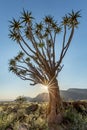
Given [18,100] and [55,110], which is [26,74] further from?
[18,100]

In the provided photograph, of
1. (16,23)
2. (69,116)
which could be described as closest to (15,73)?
(16,23)

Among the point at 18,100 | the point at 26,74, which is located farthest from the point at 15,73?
the point at 18,100

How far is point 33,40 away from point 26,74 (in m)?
3.70

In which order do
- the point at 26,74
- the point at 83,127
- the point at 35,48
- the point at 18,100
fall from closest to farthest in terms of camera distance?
1. the point at 83,127
2. the point at 35,48
3. the point at 26,74
4. the point at 18,100

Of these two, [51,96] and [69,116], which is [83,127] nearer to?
[69,116]

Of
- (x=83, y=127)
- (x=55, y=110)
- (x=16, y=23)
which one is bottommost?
(x=83, y=127)

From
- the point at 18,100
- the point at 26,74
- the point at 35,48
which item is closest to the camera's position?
the point at 35,48

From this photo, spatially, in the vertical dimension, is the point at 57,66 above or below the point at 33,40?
below

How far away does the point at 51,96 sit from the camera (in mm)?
25203

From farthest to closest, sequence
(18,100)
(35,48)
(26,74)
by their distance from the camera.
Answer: (18,100), (26,74), (35,48)

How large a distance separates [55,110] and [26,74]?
4.48 m

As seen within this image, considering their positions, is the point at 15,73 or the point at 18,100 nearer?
the point at 15,73

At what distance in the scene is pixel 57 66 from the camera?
24.5 m

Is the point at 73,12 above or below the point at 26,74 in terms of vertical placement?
above
